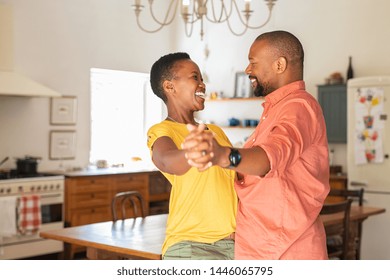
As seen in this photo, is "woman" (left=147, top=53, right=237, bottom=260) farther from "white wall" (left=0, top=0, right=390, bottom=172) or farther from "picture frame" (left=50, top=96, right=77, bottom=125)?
"picture frame" (left=50, top=96, right=77, bottom=125)

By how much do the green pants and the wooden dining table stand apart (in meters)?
1.00

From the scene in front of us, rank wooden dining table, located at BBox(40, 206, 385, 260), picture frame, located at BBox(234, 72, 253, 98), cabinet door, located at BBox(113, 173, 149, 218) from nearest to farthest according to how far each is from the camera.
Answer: wooden dining table, located at BBox(40, 206, 385, 260) < cabinet door, located at BBox(113, 173, 149, 218) < picture frame, located at BBox(234, 72, 253, 98)

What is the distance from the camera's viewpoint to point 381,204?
18.2 ft

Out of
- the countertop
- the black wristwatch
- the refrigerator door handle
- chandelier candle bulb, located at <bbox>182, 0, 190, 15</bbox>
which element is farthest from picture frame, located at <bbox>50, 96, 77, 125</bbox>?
the black wristwatch

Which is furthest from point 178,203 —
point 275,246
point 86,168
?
point 86,168

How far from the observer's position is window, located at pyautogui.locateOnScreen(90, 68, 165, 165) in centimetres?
677

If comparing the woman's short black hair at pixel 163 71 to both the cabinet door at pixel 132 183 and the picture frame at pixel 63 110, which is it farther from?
the picture frame at pixel 63 110

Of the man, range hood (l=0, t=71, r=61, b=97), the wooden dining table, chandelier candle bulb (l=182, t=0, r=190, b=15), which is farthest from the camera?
range hood (l=0, t=71, r=61, b=97)

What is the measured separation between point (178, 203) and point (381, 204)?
13.7ft

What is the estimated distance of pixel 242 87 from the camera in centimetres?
702

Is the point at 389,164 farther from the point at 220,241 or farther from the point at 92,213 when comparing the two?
the point at 220,241

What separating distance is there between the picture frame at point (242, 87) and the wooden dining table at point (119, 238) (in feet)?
11.2

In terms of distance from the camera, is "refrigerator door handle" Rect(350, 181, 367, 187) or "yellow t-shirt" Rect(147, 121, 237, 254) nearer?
"yellow t-shirt" Rect(147, 121, 237, 254)

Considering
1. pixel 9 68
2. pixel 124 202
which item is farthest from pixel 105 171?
pixel 124 202
